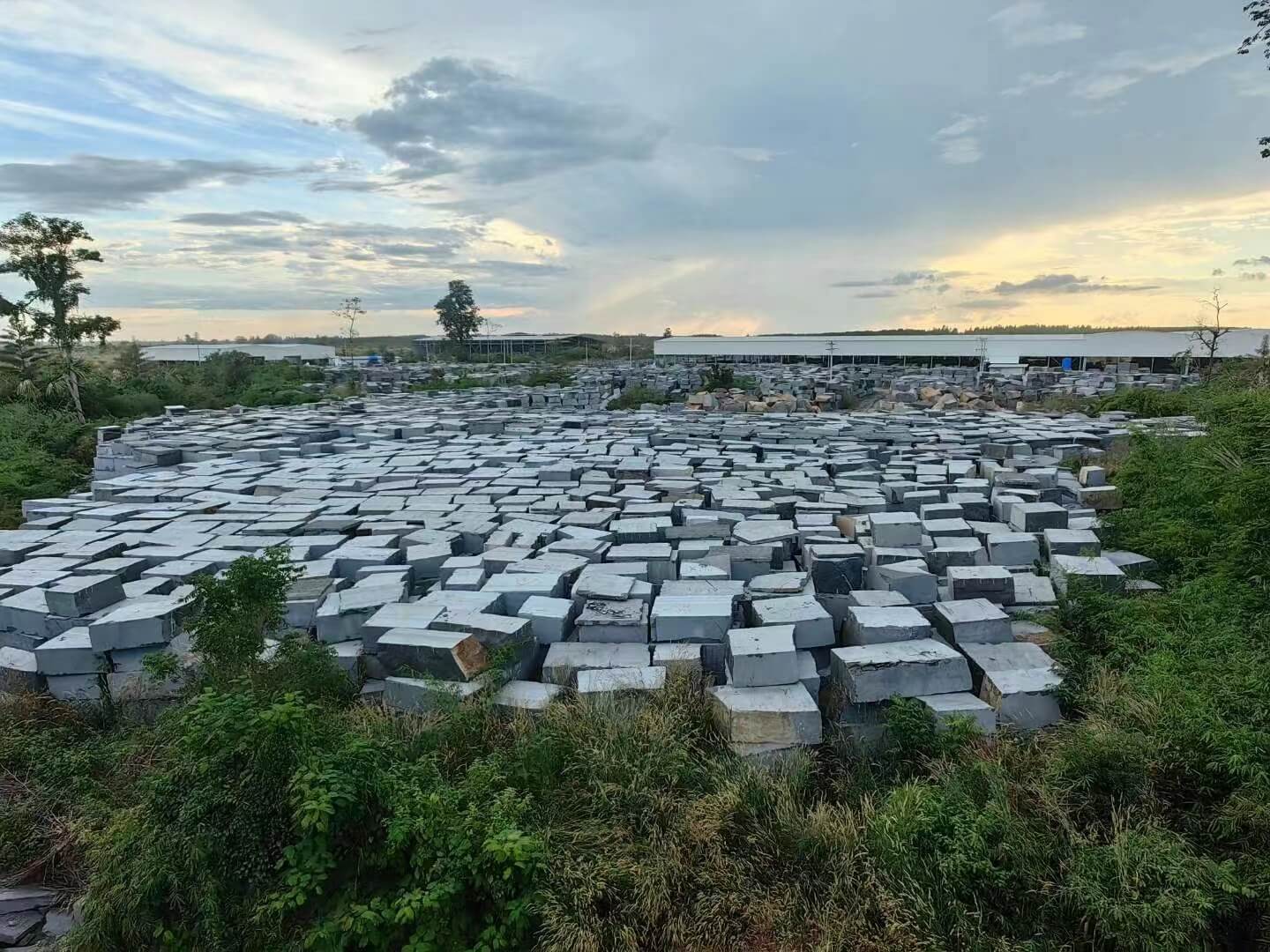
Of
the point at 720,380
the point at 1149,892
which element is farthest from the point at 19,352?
the point at 1149,892

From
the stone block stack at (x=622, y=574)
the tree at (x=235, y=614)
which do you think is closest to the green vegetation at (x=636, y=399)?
the stone block stack at (x=622, y=574)

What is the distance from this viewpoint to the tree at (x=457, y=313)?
5819cm

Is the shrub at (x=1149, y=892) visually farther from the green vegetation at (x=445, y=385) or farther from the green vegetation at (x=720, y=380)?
the green vegetation at (x=445, y=385)

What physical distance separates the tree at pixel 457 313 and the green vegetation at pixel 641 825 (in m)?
56.5

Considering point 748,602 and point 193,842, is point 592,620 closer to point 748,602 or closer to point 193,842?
point 748,602

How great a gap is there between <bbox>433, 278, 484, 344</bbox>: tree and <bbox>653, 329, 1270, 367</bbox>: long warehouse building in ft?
60.9

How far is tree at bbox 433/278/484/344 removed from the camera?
5819cm

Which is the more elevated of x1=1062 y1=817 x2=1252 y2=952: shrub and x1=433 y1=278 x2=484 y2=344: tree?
x1=433 y1=278 x2=484 y2=344: tree

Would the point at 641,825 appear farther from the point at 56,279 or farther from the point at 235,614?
the point at 56,279

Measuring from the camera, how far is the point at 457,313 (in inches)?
2292

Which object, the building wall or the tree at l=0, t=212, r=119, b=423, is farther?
the building wall

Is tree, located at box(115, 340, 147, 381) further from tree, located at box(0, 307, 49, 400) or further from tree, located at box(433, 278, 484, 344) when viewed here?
tree, located at box(433, 278, 484, 344)

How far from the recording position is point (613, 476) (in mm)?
10781

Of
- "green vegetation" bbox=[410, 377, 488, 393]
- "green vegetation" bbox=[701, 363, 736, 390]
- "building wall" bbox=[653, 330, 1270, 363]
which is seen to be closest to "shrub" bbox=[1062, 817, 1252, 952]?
"green vegetation" bbox=[701, 363, 736, 390]
